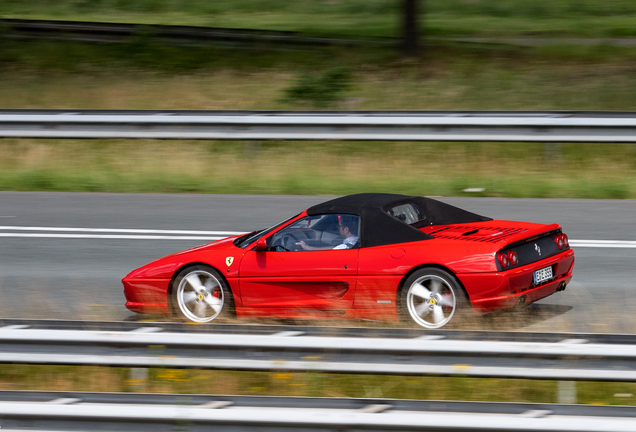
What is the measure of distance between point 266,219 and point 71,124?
4.78 meters

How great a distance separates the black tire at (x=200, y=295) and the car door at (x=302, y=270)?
0.18 meters

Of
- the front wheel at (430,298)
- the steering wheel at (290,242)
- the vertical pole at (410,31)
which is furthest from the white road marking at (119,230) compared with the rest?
the vertical pole at (410,31)

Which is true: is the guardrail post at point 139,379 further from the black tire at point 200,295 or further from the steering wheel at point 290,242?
the steering wheel at point 290,242

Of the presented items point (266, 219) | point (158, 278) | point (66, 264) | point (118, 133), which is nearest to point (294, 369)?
point (158, 278)

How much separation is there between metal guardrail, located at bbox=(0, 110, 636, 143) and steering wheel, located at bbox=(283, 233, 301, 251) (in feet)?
19.9

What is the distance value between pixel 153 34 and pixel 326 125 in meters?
12.7

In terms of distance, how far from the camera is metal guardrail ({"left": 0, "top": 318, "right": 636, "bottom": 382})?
4688 mm

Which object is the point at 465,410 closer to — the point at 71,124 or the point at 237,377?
the point at 237,377

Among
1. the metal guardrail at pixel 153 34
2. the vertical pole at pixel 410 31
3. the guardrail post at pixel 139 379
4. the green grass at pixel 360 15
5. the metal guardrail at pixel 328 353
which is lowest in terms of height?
the guardrail post at pixel 139 379

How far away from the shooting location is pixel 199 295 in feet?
23.8

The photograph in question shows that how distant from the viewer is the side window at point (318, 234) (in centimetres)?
702

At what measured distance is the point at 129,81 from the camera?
2112 cm

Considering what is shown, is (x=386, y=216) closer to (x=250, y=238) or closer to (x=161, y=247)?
(x=250, y=238)

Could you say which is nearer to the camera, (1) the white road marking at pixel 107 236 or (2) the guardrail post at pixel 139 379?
(2) the guardrail post at pixel 139 379
